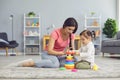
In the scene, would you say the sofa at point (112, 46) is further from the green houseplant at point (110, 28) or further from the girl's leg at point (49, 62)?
the girl's leg at point (49, 62)

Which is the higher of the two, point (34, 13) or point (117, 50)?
point (34, 13)

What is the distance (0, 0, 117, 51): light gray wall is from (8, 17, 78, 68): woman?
5.61 meters

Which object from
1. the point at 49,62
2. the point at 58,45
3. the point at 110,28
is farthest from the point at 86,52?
the point at 110,28

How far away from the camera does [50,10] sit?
9.52 meters

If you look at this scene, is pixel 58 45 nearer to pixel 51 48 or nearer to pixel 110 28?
pixel 51 48

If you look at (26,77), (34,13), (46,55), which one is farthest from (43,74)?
(34,13)

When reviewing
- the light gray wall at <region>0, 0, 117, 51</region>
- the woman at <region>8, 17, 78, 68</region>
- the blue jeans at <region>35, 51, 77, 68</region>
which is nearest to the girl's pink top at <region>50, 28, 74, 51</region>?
the woman at <region>8, 17, 78, 68</region>

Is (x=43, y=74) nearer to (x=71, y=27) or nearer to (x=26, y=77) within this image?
(x=26, y=77)

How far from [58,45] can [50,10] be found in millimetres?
5773

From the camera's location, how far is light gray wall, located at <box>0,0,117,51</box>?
9.48 metres

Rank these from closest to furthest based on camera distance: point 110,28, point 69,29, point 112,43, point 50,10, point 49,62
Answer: point 69,29 → point 49,62 → point 112,43 → point 110,28 → point 50,10

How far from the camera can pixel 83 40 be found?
377 cm

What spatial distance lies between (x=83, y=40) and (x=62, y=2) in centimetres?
589

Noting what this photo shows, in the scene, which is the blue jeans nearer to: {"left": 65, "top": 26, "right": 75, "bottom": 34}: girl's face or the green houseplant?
{"left": 65, "top": 26, "right": 75, "bottom": 34}: girl's face
